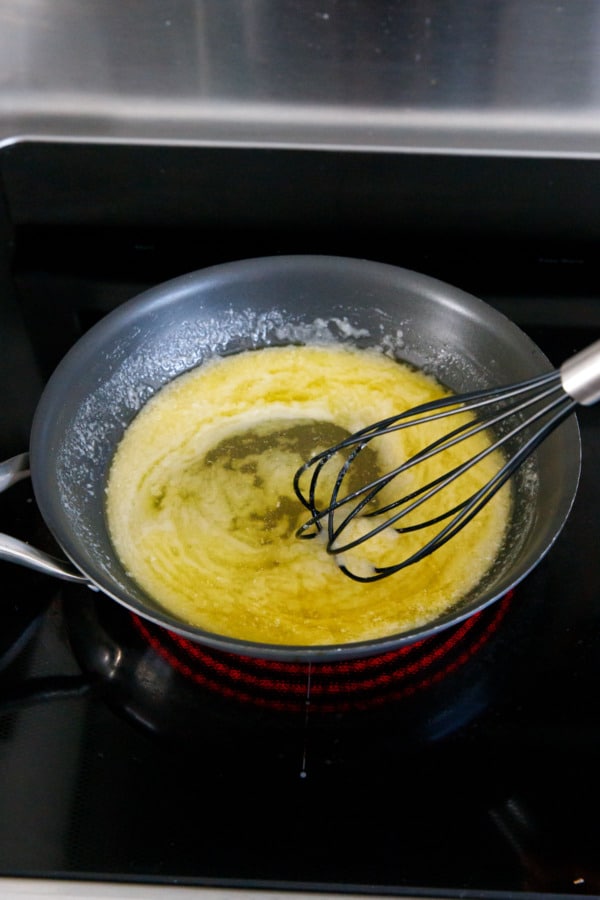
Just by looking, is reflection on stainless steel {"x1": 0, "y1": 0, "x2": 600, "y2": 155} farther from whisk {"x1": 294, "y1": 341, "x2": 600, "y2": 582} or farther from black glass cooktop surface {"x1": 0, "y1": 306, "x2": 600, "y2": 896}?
black glass cooktop surface {"x1": 0, "y1": 306, "x2": 600, "y2": 896}

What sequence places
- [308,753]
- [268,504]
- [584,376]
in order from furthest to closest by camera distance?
[268,504] < [308,753] < [584,376]

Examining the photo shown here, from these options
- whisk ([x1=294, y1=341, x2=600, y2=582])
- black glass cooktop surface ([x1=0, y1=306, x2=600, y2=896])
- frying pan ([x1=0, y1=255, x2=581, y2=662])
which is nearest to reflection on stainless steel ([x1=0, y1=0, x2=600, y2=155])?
frying pan ([x1=0, y1=255, x2=581, y2=662])

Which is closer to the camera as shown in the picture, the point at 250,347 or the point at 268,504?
the point at 268,504

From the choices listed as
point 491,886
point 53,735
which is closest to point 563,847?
point 491,886

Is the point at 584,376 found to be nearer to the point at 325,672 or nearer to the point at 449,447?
the point at 449,447

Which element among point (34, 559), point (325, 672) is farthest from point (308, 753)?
point (34, 559)

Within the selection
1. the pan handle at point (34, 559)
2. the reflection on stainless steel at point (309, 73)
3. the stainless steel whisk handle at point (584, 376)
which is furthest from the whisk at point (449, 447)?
the reflection on stainless steel at point (309, 73)

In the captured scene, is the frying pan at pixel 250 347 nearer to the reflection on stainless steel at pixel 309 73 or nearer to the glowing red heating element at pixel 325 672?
the glowing red heating element at pixel 325 672
